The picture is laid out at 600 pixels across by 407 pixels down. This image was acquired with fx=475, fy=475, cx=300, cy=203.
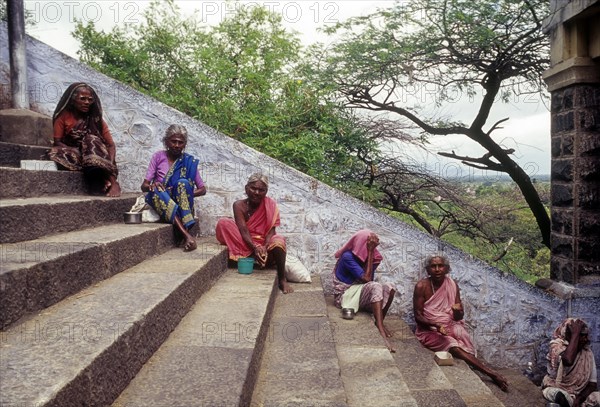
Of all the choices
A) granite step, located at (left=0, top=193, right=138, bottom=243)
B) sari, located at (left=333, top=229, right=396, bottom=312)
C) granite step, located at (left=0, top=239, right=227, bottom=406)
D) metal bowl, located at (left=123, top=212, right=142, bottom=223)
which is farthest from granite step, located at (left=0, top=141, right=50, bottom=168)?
sari, located at (left=333, top=229, right=396, bottom=312)

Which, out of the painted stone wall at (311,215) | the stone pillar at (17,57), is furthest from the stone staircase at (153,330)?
the stone pillar at (17,57)

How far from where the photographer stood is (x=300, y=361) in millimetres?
2859

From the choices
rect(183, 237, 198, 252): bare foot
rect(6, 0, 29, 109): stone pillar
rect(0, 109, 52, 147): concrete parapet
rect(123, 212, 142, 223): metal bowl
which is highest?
rect(6, 0, 29, 109): stone pillar

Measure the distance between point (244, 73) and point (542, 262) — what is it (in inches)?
288

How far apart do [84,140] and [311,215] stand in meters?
2.41

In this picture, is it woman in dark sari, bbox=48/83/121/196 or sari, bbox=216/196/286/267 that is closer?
woman in dark sari, bbox=48/83/121/196

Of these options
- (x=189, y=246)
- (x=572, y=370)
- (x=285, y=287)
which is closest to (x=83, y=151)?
(x=189, y=246)

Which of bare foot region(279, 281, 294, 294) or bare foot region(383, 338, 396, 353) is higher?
bare foot region(279, 281, 294, 294)

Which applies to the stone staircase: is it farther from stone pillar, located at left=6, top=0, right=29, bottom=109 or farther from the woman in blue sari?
stone pillar, located at left=6, top=0, right=29, bottom=109

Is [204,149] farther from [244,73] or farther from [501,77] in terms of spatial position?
[501,77]

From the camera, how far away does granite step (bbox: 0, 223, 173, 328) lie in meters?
2.04

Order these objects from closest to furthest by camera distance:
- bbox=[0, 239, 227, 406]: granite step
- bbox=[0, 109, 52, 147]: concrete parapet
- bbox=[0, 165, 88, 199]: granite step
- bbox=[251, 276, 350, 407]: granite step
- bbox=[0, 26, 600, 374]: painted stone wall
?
bbox=[0, 239, 227, 406]: granite step, bbox=[251, 276, 350, 407]: granite step, bbox=[0, 165, 88, 199]: granite step, bbox=[0, 109, 52, 147]: concrete parapet, bbox=[0, 26, 600, 374]: painted stone wall

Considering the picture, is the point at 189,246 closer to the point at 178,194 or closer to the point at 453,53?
the point at 178,194

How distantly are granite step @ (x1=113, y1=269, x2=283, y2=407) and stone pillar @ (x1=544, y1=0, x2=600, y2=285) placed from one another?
3.71m
